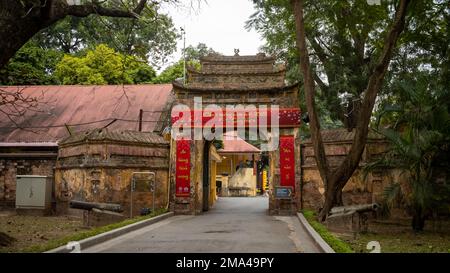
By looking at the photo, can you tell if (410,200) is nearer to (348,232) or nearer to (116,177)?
(348,232)

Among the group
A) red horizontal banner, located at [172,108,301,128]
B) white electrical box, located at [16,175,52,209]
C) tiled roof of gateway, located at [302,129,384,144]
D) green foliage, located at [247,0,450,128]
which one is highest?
green foliage, located at [247,0,450,128]

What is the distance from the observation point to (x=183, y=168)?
58.2ft

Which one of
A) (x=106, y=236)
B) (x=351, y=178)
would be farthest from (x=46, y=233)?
(x=351, y=178)

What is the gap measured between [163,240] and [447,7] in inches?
464

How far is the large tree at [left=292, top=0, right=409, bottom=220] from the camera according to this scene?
11.0 metres

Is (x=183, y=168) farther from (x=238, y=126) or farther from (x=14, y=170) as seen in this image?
(x=14, y=170)

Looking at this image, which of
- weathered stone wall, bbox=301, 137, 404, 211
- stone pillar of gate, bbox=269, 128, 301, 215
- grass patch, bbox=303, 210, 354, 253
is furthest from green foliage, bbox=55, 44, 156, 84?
grass patch, bbox=303, 210, 354, 253

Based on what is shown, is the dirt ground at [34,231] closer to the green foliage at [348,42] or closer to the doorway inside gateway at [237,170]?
the green foliage at [348,42]

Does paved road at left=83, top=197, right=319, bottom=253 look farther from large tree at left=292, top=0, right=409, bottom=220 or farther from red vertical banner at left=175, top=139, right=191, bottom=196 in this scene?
red vertical banner at left=175, top=139, right=191, bottom=196

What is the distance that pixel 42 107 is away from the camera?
23.7m

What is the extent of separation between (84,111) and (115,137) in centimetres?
717

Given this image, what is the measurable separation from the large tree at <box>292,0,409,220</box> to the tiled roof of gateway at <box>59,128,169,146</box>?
7.70 metres

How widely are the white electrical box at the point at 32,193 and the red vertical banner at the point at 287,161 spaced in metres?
9.87
